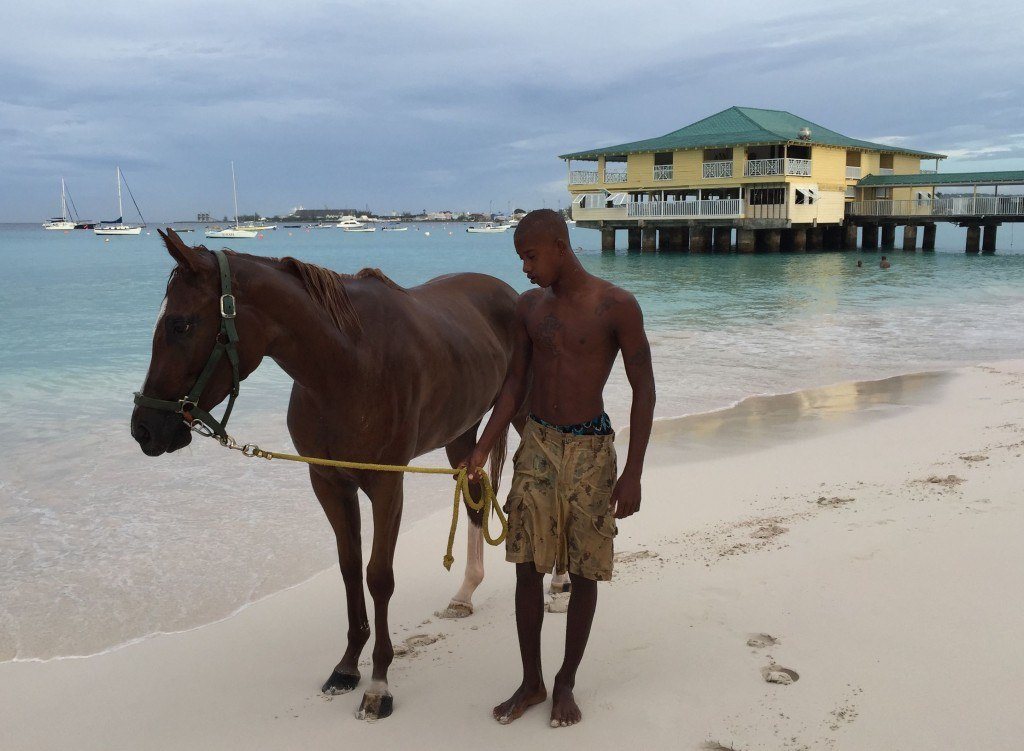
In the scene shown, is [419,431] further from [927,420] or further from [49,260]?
[49,260]

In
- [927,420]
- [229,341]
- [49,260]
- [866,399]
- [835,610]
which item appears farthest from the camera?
[49,260]

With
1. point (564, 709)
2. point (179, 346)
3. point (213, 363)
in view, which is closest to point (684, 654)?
point (564, 709)

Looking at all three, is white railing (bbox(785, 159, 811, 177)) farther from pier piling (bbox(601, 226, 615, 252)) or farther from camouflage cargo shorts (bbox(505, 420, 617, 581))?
camouflage cargo shorts (bbox(505, 420, 617, 581))

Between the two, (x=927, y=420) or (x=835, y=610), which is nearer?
(x=835, y=610)

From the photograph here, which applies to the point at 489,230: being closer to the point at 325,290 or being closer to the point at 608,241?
the point at 608,241

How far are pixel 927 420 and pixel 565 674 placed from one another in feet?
22.9

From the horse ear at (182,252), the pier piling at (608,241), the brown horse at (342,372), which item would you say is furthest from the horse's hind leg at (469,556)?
the pier piling at (608,241)

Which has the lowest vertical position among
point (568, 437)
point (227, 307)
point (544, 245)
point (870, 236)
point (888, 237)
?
point (888, 237)

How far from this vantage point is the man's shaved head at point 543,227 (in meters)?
3.17

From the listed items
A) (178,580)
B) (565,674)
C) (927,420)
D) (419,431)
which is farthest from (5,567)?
(927,420)

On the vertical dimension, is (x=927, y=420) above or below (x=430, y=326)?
below

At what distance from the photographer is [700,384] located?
12195 millimetres

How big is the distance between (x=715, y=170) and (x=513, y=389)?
4656 centimetres

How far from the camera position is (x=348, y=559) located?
3873mm
